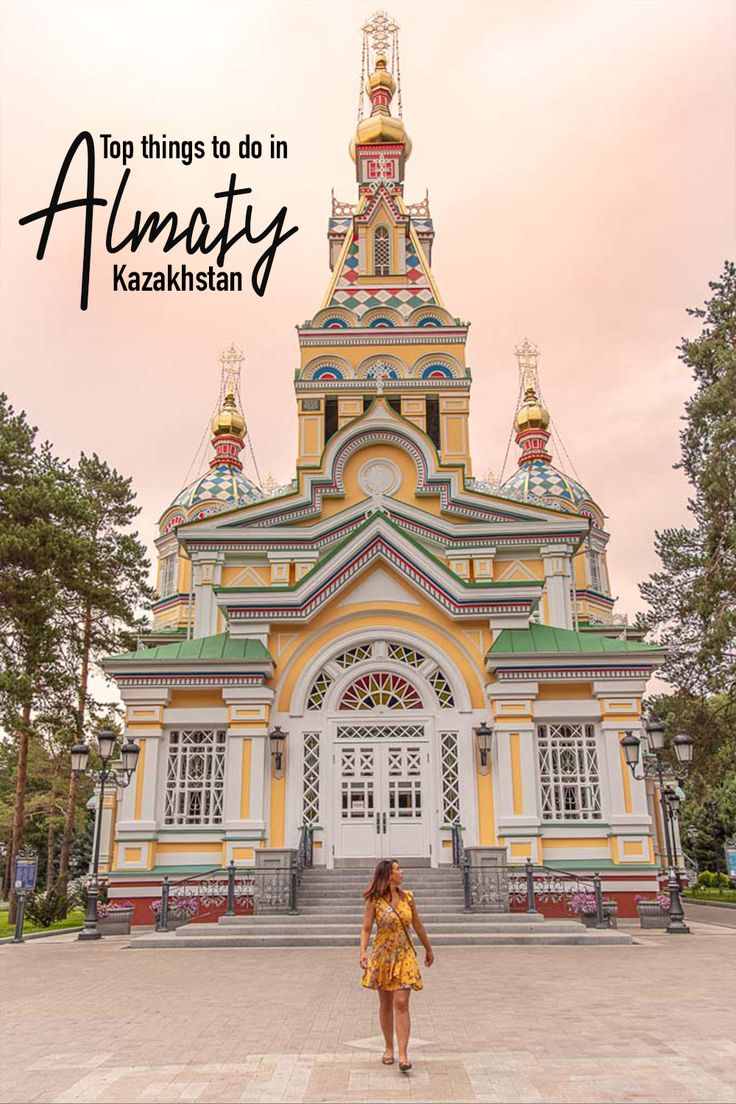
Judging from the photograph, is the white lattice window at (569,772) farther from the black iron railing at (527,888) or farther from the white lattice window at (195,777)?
the white lattice window at (195,777)

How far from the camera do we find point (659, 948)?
1299 cm

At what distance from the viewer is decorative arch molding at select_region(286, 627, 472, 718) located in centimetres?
1856

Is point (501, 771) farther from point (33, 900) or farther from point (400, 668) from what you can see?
point (33, 900)

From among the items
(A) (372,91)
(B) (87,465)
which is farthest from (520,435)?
(B) (87,465)

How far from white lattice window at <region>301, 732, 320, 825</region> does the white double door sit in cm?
42

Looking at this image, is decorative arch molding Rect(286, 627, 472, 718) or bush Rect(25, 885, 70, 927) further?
bush Rect(25, 885, 70, 927)

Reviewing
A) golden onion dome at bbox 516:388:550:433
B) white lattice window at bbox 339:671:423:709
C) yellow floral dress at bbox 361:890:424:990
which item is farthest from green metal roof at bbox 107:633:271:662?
golden onion dome at bbox 516:388:550:433

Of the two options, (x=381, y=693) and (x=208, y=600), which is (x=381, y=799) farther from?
(x=208, y=600)

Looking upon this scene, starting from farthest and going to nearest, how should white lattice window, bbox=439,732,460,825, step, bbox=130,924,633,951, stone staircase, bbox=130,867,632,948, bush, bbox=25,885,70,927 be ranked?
bush, bbox=25,885,70,927 < white lattice window, bbox=439,732,460,825 < stone staircase, bbox=130,867,632,948 < step, bbox=130,924,633,951

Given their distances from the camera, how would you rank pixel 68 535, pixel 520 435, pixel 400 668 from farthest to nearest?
pixel 520 435 → pixel 68 535 → pixel 400 668

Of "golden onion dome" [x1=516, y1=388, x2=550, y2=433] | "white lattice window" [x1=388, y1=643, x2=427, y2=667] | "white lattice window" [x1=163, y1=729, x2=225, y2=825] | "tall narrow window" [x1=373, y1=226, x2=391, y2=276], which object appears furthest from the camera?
"golden onion dome" [x1=516, y1=388, x2=550, y2=433]

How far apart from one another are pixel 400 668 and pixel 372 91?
27539 millimetres

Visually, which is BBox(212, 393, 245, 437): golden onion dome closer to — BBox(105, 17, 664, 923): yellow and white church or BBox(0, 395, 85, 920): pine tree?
BBox(0, 395, 85, 920): pine tree

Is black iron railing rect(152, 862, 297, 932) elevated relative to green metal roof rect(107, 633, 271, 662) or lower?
lower
